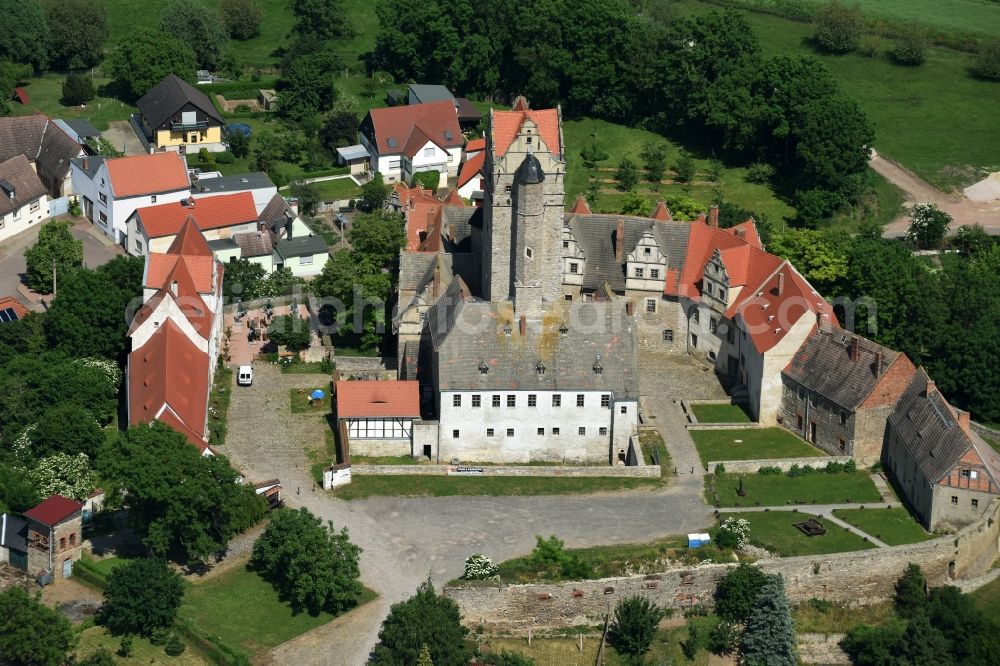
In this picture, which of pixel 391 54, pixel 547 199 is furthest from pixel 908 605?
pixel 391 54

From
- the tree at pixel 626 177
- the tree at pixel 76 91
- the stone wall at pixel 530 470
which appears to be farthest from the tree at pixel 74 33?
the stone wall at pixel 530 470

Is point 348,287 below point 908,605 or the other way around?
the other way around

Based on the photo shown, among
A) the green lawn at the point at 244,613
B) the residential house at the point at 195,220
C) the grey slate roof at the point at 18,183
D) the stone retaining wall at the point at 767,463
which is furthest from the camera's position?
the grey slate roof at the point at 18,183

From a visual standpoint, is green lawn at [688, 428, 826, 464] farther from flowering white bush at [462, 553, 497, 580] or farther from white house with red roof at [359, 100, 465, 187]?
white house with red roof at [359, 100, 465, 187]

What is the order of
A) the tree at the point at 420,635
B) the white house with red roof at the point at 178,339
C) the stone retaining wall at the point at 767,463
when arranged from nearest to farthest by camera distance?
the tree at the point at 420,635 < the white house with red roof at the point at 178,339 < the stone retaining wall at the point at 767,463

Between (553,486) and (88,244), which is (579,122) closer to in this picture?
(88,244)

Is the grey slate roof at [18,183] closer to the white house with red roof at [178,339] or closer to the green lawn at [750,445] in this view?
the white house with red roof at [178,339]
